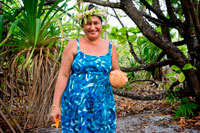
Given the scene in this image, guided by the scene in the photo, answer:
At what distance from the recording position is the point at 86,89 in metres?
1.40

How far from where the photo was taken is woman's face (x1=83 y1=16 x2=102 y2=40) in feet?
4.76

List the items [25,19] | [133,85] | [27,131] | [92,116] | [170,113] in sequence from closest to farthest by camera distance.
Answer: [92,116]
[25,19]
[27,131]
[170,113]
[133,85]

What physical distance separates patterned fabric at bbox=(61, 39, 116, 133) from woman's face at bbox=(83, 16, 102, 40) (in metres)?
0.15

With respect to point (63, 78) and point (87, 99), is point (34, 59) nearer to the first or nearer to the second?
point (63, 78)

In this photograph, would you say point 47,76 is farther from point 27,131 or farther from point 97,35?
point 97,35

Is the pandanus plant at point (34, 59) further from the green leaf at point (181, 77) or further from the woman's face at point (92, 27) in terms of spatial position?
the green leaf at point (181, 77)

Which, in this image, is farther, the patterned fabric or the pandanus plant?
the pandanus plant

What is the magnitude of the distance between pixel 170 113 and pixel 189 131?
0.53 m

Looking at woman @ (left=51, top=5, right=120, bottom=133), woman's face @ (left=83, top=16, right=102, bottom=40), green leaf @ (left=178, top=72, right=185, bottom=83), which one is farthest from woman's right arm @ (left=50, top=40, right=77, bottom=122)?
green leaf @ (left=178, top=72, right=185, bottom=83)

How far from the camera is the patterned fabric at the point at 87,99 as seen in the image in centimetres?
139

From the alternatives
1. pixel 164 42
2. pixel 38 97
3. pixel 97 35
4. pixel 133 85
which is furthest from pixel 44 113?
pixel 133 85

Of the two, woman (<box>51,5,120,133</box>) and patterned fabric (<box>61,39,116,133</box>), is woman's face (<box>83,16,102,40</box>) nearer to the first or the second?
woman (<box>51,5,120,133</box>)

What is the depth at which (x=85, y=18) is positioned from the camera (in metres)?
A: 1.43

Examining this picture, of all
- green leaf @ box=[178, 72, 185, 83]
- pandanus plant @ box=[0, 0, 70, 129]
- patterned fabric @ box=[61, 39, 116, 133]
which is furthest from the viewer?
green leaf @ box=[178, 72, 185, 83]
